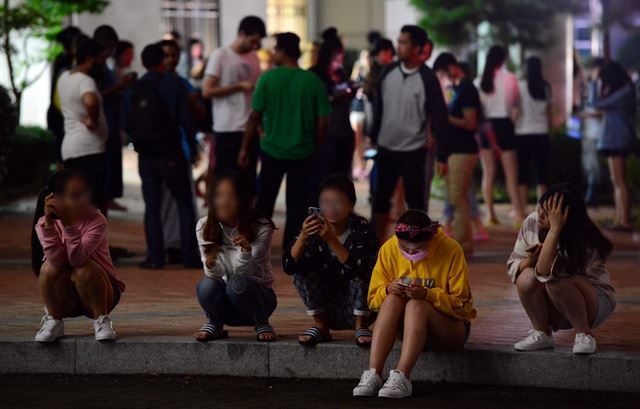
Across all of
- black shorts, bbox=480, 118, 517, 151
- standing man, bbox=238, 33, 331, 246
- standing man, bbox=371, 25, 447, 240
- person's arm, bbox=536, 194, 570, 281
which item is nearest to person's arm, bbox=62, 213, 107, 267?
person's arm, bbox=536, 194, 570, 281

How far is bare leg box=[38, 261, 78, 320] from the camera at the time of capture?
25.5 ft

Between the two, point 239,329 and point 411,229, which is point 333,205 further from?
point 239,329

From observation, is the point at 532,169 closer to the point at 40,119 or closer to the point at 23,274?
the point at 23,274

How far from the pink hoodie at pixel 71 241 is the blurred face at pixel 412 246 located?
61.4 inches

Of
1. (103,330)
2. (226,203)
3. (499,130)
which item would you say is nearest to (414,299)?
(226,203)

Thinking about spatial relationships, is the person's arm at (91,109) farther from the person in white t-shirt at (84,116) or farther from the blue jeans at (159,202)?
the blue jeans at (159,202)

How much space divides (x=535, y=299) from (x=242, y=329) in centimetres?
170

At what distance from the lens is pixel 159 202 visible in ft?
38.1

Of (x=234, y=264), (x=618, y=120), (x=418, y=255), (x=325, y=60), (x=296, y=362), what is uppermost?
(x=325, y=60)

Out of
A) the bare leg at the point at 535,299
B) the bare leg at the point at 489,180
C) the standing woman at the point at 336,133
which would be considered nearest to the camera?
the bare leg at the point at 535,299

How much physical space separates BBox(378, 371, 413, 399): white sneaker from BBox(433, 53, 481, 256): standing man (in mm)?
5614

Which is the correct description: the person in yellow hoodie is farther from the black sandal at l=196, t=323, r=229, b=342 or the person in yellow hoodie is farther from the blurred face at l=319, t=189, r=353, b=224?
the black sandal at l=196, t=323, r=229, b=342

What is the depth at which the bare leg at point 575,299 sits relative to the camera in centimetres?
742

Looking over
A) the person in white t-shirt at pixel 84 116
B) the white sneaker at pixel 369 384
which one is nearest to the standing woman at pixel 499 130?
the person in white t-shirt at pixel 84 116
